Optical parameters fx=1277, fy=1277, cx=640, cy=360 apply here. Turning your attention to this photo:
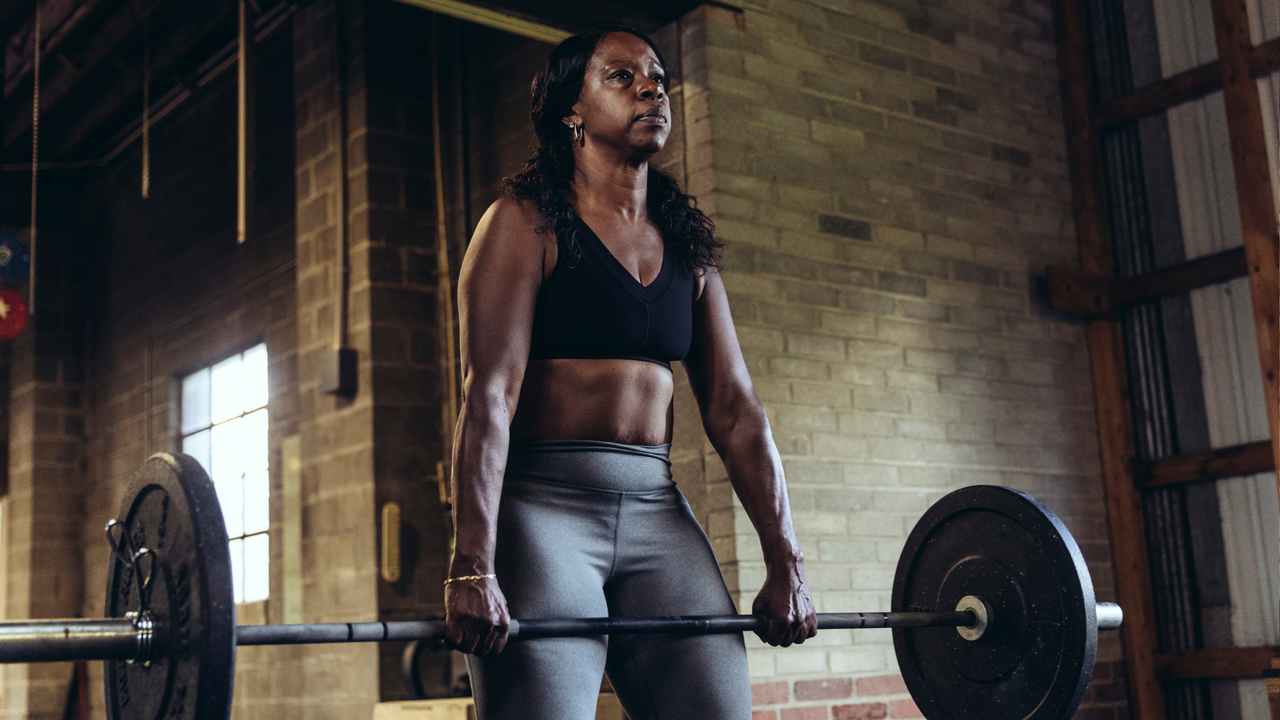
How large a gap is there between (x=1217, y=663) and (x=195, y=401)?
18.1 ft

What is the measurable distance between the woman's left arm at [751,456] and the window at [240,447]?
449 centimetres

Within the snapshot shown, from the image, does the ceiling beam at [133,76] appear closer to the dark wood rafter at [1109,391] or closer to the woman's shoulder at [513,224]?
the dark wood rafter at [1109,391]

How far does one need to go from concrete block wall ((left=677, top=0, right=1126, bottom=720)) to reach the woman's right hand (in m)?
2.23

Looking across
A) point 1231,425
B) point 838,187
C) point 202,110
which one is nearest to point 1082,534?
point 1231,425

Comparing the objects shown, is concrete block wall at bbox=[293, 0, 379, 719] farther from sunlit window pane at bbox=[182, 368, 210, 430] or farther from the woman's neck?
the woman's neck

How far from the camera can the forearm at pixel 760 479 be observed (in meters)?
2.09

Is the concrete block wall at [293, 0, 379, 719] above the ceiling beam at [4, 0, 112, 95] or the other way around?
the other way around

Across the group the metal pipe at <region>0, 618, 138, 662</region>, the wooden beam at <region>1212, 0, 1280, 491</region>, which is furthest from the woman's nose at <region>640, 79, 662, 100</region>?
the wooden beam at <region>1212, 0, 1280, 491</region>

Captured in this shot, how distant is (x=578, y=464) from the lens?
75.7 inches

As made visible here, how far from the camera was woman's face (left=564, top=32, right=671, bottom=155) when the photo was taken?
2012 mm

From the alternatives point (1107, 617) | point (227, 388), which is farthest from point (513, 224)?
point (227, 388)

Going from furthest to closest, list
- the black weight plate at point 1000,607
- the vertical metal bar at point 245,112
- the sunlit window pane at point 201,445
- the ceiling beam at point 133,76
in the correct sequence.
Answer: the sunlit window pane at point 201,445 → the ceiling beam at point 133,76 → the vertical metal bar at point 245,112 → the black weight plate at point 1000,607

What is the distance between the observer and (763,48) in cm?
440

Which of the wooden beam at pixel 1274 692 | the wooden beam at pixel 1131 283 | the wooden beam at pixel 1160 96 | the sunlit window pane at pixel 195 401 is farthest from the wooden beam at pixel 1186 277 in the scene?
the sunlit window pane at pixel 195 401
